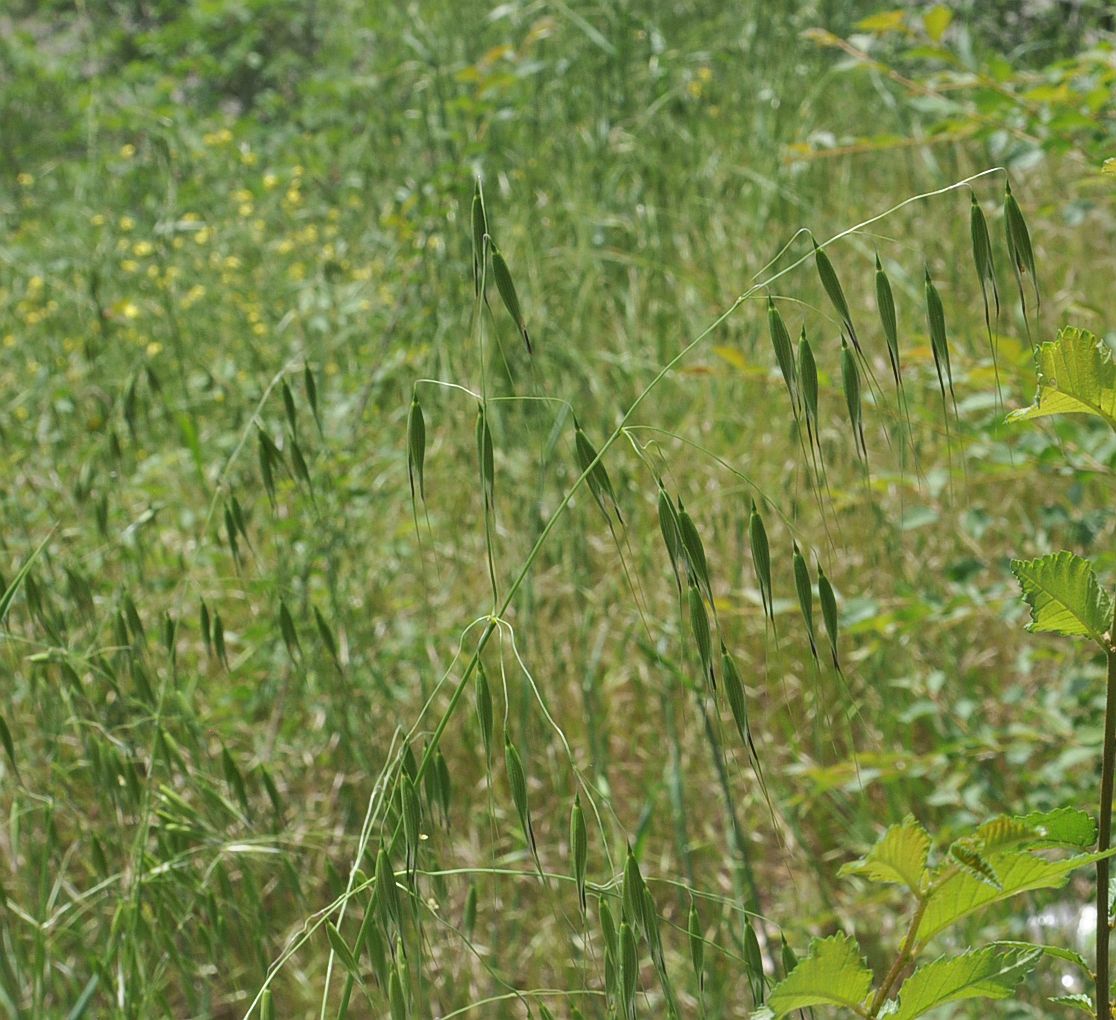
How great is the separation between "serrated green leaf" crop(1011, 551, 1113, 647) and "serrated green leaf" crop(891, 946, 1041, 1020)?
17 centimetres

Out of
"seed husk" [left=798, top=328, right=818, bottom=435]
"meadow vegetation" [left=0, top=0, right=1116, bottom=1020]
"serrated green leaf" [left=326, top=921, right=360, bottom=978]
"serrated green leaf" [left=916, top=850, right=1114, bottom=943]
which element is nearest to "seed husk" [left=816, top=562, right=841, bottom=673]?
"meadow vegetation" [left=0, top=0, right=1116, bottom=1020]

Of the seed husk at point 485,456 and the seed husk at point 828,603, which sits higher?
the seed husk at point 485,456

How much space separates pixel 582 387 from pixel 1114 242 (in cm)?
171

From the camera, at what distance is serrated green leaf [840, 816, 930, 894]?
60cm

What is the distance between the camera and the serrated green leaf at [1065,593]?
66cm

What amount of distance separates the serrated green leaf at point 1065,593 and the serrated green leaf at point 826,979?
197 mm

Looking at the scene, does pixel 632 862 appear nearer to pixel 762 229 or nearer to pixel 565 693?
pixel 565 693

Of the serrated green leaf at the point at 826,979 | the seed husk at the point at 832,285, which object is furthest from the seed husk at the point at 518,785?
the seed husk at the point at 832,285

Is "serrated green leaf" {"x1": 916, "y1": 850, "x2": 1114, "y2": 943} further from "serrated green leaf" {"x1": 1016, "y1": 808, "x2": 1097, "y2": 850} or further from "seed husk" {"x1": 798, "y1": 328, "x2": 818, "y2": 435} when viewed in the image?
"seed husk" {"x1": 798, "y1": 328, "x2": 818, "y2": 435}

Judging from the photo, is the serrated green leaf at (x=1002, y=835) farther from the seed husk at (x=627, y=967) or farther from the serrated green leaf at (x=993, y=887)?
the seed husk at (x=627, y=967)

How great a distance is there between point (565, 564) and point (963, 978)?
136 cm

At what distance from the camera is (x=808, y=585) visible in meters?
0.84

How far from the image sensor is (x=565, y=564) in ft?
6.41

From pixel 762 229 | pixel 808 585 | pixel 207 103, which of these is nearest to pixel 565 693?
pixel 762 229
